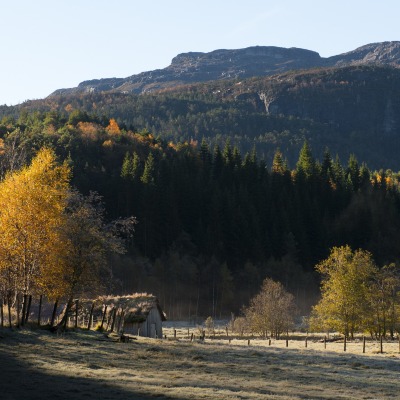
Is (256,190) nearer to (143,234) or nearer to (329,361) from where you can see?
(143,234)

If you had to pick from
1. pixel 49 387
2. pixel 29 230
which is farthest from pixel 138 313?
pixel 49 387

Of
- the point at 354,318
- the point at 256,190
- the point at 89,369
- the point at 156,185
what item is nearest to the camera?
the point at 89,369

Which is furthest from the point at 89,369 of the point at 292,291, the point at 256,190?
the point at 256,190

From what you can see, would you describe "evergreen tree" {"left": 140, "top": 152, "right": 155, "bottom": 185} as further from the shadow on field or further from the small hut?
the shadow on field

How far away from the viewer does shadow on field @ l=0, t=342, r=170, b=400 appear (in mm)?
26609

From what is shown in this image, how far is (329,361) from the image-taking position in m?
48.8

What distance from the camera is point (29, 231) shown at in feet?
153

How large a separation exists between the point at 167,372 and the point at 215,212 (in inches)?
4860

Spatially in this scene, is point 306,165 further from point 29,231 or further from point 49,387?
point 49,387

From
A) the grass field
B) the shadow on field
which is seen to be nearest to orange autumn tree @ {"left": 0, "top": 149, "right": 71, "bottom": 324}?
the grass field

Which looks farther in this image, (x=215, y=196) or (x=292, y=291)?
(x=215, y=196)

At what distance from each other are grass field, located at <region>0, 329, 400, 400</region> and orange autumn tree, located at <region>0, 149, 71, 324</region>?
14.3ft

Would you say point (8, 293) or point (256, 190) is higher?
point (256, 190)

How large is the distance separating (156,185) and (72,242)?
105 metres
